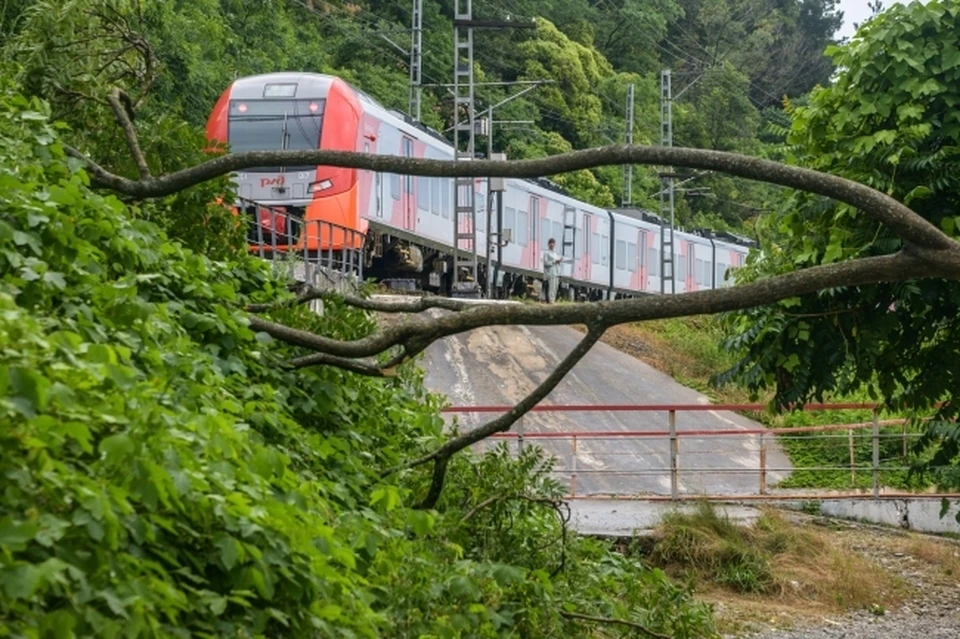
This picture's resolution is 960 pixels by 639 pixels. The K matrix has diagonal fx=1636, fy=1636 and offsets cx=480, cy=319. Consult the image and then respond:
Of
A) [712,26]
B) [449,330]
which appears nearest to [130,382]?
[449,330]

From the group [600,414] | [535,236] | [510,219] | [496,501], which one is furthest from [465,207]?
[496,501]

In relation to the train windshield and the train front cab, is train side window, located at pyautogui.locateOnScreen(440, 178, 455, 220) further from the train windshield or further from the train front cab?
the train windshield

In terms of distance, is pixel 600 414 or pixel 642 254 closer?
pixel 600 414

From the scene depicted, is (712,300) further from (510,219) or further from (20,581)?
(510,219)

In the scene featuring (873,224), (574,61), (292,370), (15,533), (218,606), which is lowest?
(218,606)

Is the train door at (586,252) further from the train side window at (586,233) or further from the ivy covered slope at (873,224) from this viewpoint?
the ivy covered slope at (873,224)

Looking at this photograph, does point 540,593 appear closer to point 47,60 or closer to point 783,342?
point 47,60

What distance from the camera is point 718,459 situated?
23766 mm

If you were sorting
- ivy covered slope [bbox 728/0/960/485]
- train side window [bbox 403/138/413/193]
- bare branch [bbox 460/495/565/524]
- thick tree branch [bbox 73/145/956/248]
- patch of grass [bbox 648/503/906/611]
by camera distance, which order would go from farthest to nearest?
train side window [bbox 403/138/413/193]
patch of grass [bbox 648/503/906/611]
ivy covered slope [bbox 728/0/960/485]
bare branch [bbox 460/495/565/524]
thick tree branch [bbox 73/145/956/248]

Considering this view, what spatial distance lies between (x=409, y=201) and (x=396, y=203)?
3.35 feet

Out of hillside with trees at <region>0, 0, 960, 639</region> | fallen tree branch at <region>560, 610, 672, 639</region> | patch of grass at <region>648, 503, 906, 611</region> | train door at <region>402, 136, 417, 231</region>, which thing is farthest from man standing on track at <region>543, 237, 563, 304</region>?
fallen tree branch at <region>560, 610, 672, 639</region>

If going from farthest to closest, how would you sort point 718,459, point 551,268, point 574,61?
1. point 574,61
2. point 551,268
3. point 718,459

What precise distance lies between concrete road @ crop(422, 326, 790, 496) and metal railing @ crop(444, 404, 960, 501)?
0.04 meters

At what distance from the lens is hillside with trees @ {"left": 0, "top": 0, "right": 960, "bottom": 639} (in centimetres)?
415
